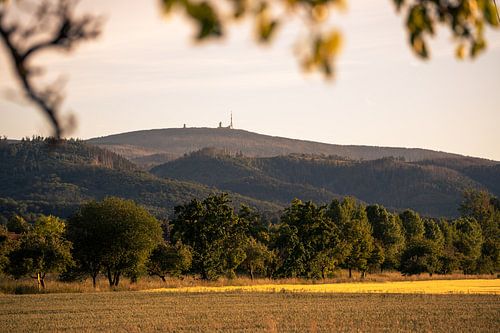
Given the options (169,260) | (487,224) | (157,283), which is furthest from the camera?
(487,224)

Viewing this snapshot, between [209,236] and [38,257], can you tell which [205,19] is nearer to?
[38,257]

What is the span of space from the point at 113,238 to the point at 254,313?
35083mm

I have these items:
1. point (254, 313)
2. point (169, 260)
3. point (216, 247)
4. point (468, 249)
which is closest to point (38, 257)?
point (169, 260)

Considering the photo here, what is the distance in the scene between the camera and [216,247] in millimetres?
84688

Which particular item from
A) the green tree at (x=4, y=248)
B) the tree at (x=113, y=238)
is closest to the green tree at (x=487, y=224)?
the tree at (x=113, y=238)

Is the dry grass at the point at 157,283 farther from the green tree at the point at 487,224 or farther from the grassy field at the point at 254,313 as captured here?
the green tree at the point at 487,224

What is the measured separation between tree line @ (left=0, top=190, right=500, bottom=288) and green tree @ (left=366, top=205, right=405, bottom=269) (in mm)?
239

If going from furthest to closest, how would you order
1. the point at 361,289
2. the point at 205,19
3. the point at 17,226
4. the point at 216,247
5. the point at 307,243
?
the point at 17,226 < the point at 307,243 < the point at 216,247 < the point at 361,289 < the point at 205,19

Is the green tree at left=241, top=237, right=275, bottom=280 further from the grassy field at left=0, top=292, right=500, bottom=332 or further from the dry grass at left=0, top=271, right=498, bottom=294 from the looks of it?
the grassy field at left=0, top=292, right=500, bottom=332

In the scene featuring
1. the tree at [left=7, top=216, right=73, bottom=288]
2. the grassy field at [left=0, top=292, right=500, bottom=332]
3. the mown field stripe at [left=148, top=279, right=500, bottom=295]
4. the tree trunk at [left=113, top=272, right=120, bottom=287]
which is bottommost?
the mown field stripe at [left=148, top=279, right=500, bottom=295]

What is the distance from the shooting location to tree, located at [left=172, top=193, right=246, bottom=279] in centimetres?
8300

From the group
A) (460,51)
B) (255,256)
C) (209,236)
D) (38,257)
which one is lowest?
(255,256)

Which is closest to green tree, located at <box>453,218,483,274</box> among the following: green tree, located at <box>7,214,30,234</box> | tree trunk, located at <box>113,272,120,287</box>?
tree trunk, located at <box>113,272,120,287</box>

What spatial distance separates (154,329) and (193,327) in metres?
1.71
